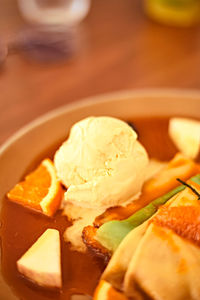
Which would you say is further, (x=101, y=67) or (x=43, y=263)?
(x=101, y=67)

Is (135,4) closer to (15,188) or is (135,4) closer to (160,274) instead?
(15,188)

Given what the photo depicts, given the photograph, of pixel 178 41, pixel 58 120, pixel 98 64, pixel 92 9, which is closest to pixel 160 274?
pixel 58 120

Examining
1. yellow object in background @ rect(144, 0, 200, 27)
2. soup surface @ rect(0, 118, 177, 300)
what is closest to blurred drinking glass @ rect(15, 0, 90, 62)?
yellow object in background @ rect(144, 0, 200, 27)

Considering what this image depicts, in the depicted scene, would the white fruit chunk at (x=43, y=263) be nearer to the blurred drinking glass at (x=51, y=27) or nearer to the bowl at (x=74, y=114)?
the bowl at (x=74, y=114)

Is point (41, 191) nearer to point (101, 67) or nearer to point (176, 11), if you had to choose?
point (101, 67)

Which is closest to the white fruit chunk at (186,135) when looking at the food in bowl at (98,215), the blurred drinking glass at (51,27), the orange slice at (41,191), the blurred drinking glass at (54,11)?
the food in bowl at (98,215)

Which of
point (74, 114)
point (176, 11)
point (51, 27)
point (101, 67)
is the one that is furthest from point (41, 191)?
point (176, 11)
